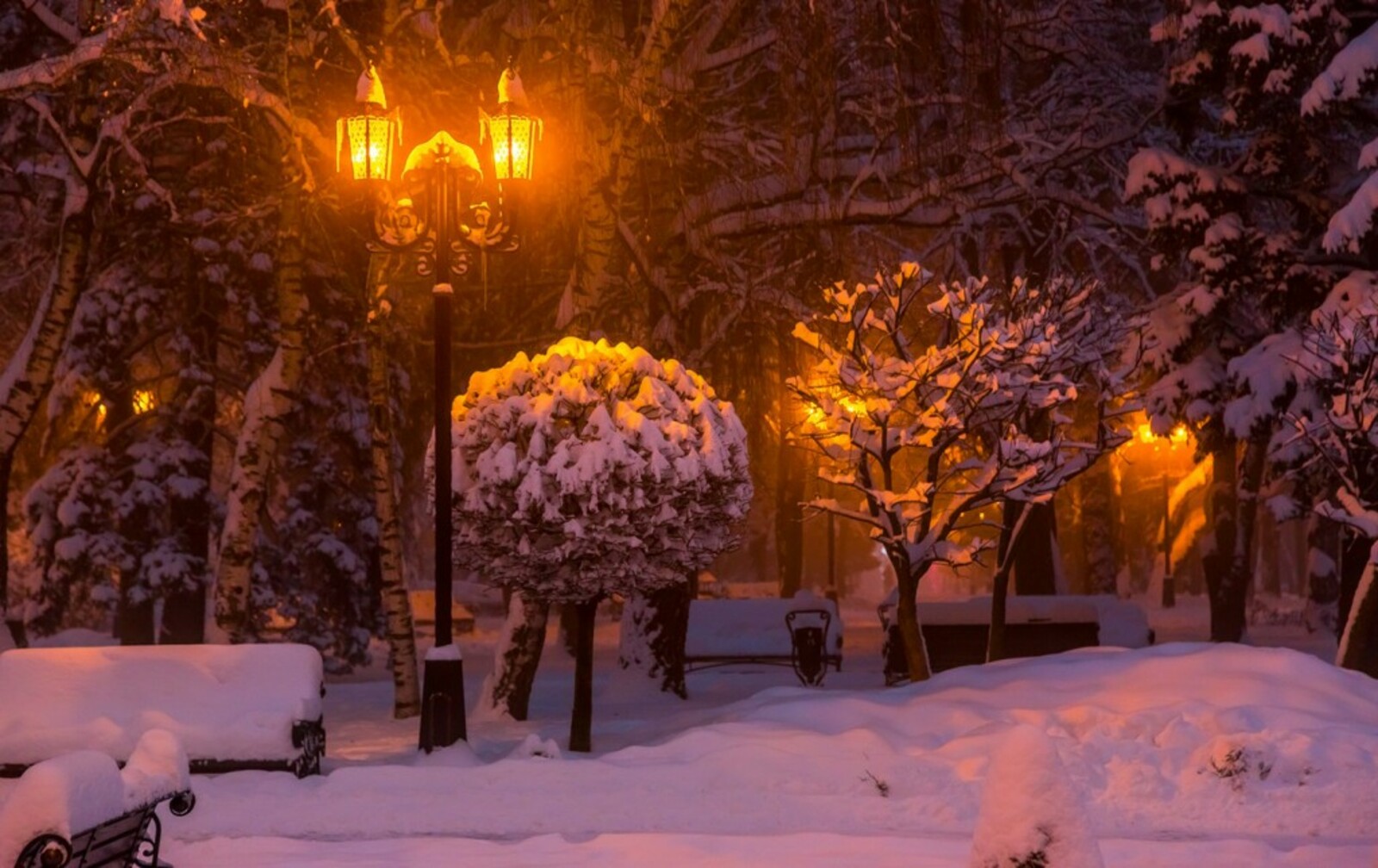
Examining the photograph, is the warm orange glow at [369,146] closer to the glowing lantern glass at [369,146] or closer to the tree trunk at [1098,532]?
the glowing lantern glass at [369,146]

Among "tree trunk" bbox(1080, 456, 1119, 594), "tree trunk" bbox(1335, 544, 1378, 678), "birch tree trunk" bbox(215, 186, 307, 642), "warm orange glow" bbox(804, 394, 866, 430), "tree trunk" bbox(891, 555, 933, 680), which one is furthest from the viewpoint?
"tree trunk" bbox(1080, 456, 1119, 594)

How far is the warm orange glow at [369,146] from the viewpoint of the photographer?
1455 centimetres

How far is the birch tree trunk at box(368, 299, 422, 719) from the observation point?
18.1 m

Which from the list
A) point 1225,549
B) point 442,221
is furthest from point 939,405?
point 1225,549

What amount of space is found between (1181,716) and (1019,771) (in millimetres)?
7413

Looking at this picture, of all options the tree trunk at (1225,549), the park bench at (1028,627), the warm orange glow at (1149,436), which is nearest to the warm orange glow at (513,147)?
the park bench at (1028,627)

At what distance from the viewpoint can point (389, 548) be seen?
18.1 meters

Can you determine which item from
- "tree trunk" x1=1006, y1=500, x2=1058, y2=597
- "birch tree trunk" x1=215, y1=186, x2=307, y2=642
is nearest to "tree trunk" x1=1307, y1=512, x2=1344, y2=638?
"tree trunk" x1=1006, y1=500, x2=1058, y2=597

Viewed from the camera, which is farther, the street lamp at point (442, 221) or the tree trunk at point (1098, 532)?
the tree trunk at point (1098, 532)

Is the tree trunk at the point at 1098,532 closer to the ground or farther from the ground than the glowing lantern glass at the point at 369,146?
closer to the ground

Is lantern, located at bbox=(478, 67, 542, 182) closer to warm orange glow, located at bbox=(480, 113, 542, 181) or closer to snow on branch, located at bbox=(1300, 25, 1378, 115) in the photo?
warm orange glow, located at bbox=(480, 113, 542, 181)

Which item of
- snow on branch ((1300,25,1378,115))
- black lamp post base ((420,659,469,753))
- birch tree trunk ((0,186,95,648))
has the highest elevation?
snow on branch ((1300,25,1378,115))

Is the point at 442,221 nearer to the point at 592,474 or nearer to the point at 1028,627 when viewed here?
the point at 592,474

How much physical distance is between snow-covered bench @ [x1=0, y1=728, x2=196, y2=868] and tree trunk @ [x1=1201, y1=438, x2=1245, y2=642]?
23698 millimetres
